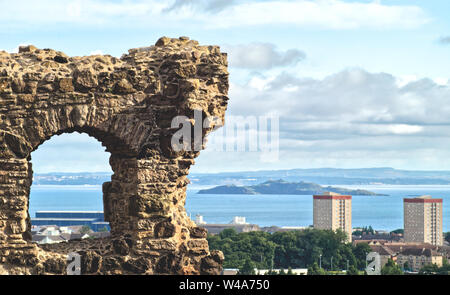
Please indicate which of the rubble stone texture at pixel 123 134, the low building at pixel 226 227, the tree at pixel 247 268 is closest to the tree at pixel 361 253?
the tree at pixel 247 268

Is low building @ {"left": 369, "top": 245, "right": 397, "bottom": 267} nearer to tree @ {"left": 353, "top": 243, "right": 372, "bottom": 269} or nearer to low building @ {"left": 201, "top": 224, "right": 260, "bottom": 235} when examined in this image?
tree @ {"left": 353, "top": 243, "right": 372, "bottom": 269}

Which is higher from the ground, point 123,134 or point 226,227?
point 123,134

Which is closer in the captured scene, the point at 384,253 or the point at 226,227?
the point at 384,253

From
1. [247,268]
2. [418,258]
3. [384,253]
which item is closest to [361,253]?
Result: [384,253]

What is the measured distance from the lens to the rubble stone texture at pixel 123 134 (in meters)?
12.9

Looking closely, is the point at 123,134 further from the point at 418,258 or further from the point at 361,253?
the point at 418,258

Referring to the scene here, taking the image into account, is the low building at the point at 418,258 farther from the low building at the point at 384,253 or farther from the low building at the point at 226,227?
the low building at the point at 226,227

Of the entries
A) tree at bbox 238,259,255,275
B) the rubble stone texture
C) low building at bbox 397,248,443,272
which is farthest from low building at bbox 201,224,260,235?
the rubble stone texture

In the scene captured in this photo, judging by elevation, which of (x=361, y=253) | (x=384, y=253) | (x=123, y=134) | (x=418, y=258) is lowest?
(x=418, y=258)

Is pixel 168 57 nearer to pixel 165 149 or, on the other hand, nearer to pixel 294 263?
pixel 165 149

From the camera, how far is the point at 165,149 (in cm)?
1352

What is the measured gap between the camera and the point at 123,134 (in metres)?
13.3

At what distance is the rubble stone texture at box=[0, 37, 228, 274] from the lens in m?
12.9

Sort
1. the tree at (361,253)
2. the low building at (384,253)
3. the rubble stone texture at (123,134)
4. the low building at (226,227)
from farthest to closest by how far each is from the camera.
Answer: the low building at (226,227)
the low building at (384,253)
the tree at (361,253)
the rubble stone texture at (123,134)
